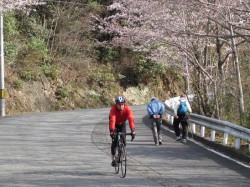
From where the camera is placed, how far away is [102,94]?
41219 mm

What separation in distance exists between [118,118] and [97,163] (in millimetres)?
1521

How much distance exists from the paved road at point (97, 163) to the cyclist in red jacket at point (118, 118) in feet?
2.48

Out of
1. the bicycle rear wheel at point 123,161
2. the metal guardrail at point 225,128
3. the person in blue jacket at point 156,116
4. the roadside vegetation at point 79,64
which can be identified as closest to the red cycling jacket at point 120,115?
the bicycle rear wheel at point 123,161

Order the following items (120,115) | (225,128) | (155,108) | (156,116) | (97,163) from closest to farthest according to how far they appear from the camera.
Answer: (120,115), (97,163), (225,128), (156,116), (155,108)

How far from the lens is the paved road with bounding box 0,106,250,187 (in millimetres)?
9711

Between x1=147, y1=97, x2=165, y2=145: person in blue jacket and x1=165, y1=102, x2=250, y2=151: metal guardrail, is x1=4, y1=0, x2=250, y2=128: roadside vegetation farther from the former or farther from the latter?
x1=147, y1=97, x2=165, y2=145: person in blue jacket

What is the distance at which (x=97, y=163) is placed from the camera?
11945 mm

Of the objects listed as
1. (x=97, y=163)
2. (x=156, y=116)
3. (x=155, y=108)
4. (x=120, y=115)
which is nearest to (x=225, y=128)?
(x=156, y=116)

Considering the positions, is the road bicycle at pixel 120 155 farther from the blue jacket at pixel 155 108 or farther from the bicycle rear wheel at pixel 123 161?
the blue jacket at pixel 155 108

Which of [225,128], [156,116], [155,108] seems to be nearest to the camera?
[225,128]

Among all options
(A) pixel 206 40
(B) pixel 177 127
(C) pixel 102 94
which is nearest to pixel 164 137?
(B) pixel 177 127

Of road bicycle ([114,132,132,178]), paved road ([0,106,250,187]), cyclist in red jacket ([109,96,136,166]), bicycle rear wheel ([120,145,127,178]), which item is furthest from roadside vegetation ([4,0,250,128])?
bicycle rear wheel ([120,145,127,178])

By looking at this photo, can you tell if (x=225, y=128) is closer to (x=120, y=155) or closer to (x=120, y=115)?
(x=120, y=115)

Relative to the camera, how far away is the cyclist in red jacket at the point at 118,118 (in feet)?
35.1
